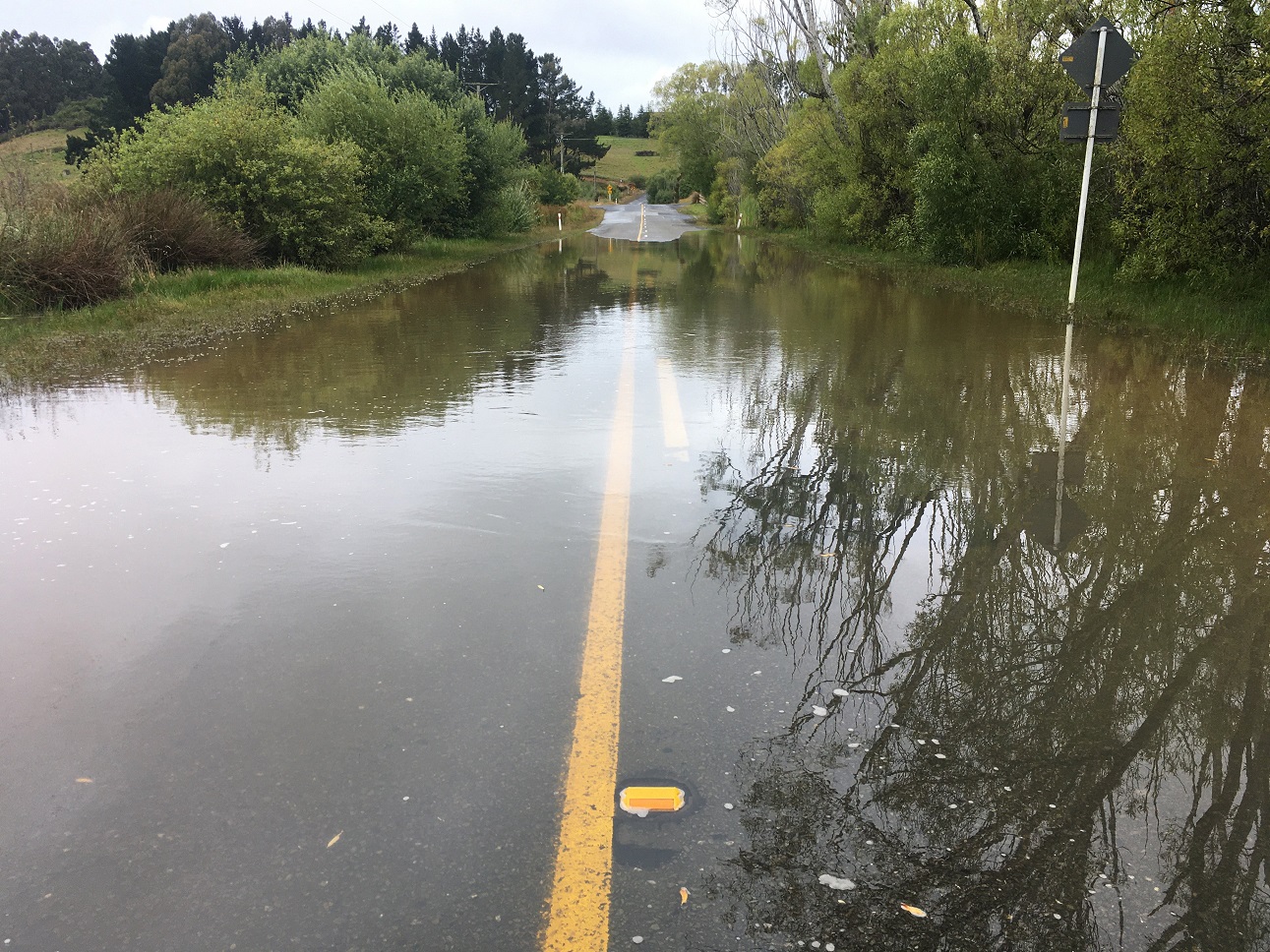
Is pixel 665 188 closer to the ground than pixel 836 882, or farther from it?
farther from it

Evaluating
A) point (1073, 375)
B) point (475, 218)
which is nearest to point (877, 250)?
point (475, 218)

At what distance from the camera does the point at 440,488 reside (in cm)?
626

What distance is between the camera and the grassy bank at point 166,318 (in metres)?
11.1

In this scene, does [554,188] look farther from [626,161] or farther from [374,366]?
[626,161]

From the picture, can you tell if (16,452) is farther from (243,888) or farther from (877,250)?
(877,250)

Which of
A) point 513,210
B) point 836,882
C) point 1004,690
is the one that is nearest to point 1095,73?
point 1004,690

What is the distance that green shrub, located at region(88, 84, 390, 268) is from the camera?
19781 millimetres

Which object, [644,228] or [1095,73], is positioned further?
[644,228]

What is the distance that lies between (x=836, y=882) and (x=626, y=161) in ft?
532

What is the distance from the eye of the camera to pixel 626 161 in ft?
514

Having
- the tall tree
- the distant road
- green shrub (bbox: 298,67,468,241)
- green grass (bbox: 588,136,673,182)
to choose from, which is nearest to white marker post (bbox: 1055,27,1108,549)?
green shrub (bbox: 298,67,468,241)

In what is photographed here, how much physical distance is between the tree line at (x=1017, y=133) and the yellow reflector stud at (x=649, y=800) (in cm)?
1068

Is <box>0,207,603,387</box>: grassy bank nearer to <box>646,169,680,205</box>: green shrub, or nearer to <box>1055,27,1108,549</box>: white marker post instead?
<box>1055,27,1108,549</box>: white marker post

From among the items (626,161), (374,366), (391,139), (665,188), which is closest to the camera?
(374,366)
